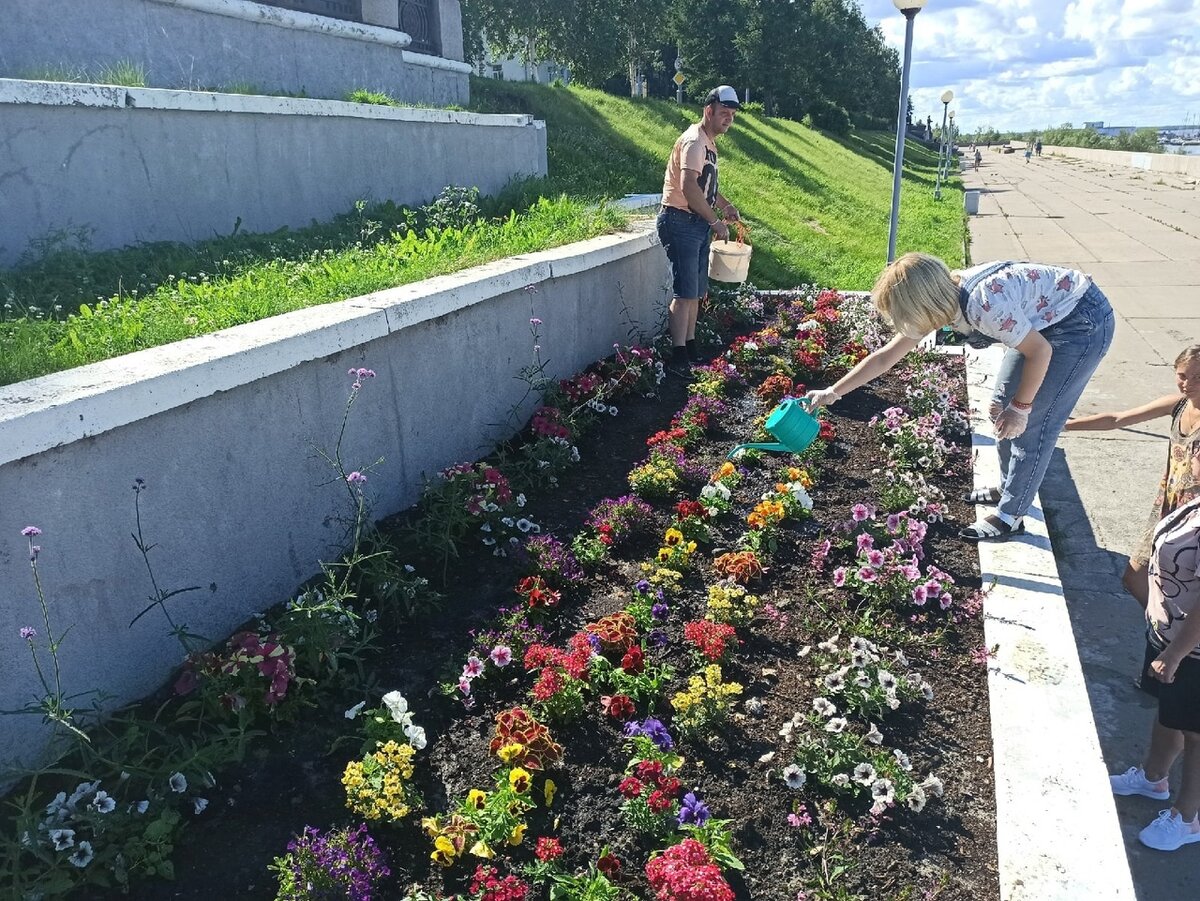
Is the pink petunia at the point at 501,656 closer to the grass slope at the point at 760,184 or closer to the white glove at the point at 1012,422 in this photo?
the white glove at the point at 1012,422

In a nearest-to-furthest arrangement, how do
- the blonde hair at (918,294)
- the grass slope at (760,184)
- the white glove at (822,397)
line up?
the blonde hair at (918,294), the white glove at (822,397), the grass slope at (760,184)

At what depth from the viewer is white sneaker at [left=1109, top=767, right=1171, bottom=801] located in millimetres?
2680

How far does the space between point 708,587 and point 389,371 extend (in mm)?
1540

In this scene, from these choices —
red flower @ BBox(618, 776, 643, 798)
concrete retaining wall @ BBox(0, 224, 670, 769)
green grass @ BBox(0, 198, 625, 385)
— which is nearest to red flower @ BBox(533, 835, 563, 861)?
red flower @ BBox(618, 776, 643, 798)

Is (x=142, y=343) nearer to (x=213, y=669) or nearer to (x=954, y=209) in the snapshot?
(x=213, y=669)

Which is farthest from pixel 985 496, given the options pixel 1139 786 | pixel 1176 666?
pixel 1176 666

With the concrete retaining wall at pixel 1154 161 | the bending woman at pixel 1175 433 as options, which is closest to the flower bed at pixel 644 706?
the bending woman at pixel 1175 433

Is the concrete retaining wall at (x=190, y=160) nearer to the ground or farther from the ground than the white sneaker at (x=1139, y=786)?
farther from the ground

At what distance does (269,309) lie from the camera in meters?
3.40

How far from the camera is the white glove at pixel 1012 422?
339 centimetres

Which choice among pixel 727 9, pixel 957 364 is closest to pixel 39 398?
pixel 957 364

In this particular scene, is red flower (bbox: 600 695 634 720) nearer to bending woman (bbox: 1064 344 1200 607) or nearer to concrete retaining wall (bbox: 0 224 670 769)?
concrete retaining wall (bbox: 0 224 670 769)

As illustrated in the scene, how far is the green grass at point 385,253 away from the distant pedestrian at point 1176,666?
3179 millimetres

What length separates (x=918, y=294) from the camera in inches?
125
